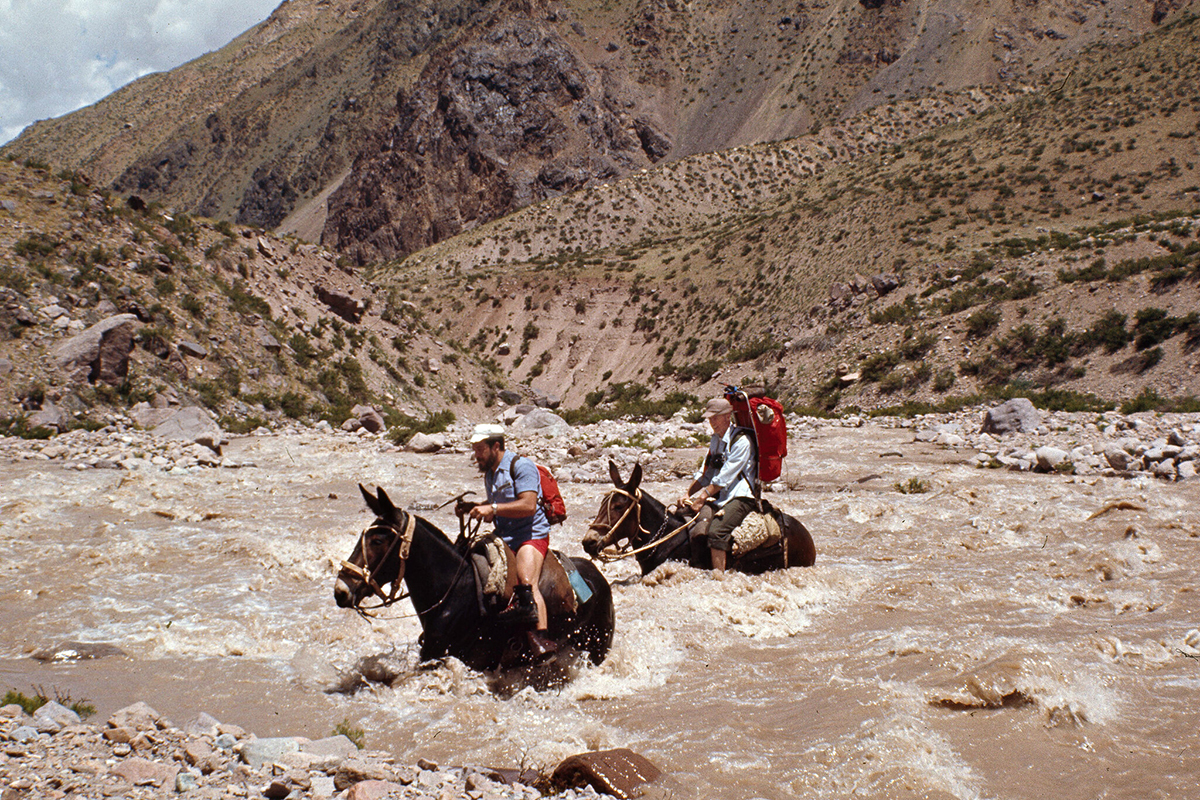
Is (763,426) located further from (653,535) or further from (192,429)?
(192,429)

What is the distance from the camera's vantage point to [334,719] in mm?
4871

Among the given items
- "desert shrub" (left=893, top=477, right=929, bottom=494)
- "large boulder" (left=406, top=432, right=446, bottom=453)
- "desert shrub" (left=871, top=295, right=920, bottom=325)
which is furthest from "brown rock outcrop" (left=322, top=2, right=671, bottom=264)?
"desert shrub" (left=893, top=477, right=929, bottom=494)

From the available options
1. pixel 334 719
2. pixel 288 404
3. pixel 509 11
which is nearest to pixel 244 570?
pixel 334 719

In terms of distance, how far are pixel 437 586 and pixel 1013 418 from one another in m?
16.0

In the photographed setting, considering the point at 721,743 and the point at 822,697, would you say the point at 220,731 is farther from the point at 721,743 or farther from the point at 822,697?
the point at 822,697

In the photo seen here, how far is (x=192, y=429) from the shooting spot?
14773mm

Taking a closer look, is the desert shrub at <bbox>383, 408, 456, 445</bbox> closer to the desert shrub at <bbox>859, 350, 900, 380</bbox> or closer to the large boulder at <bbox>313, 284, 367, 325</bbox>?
the large boulder at <bbox>313, 284, 367, 325</bbox>

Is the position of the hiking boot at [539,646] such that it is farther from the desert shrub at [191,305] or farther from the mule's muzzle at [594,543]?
the desert shrub at [191,305]

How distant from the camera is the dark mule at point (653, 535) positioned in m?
6.39

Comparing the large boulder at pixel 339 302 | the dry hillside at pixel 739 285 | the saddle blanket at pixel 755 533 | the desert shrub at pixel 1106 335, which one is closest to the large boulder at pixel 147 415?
the dry hillside at pixel 739 285

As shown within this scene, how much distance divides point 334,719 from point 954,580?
663 cm

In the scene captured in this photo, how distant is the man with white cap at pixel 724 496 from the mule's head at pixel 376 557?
3245 millimetres

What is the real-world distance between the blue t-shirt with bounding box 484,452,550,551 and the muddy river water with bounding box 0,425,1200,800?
114 cm

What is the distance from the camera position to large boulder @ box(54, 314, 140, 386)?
1488 cm
